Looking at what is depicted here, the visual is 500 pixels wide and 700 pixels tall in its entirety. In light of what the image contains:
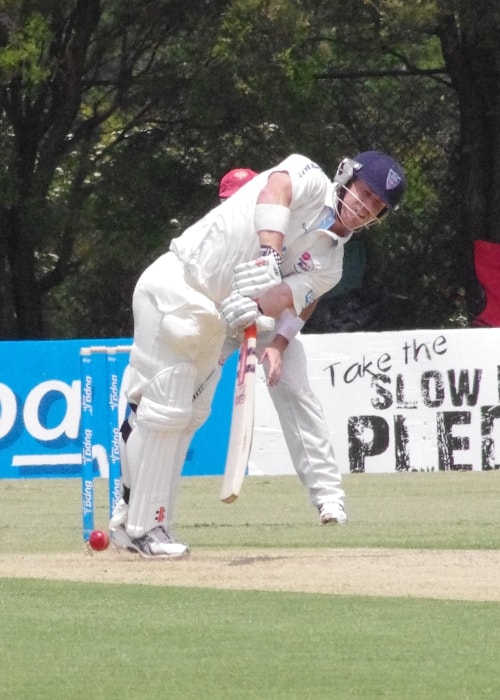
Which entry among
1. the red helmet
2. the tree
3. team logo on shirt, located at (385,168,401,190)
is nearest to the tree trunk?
the tree

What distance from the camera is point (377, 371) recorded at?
14.9 metres

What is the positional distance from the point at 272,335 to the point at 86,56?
16857 mm

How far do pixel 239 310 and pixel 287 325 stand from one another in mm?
509

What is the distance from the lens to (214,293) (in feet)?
23.2

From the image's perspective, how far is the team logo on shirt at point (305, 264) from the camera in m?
7.20

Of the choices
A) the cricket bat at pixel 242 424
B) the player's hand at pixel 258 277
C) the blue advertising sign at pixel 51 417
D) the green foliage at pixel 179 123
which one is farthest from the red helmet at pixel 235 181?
the green foliage at pixel 179 123

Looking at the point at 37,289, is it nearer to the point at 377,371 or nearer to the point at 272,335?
→ the point at 377,371

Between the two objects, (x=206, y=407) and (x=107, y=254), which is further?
(x=107, y=254)

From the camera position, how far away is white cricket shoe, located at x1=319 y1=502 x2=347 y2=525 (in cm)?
875

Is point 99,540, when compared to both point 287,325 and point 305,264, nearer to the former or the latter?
point 287,325

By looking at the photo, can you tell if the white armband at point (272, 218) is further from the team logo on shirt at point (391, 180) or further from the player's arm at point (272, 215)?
the team logo on shirt at point (391, 180)

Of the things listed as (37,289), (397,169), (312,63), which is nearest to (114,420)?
(397,169)

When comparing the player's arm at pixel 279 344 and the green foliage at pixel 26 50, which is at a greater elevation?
the green foliage at pixel 26 50

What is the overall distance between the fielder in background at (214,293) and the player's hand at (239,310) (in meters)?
0.01
